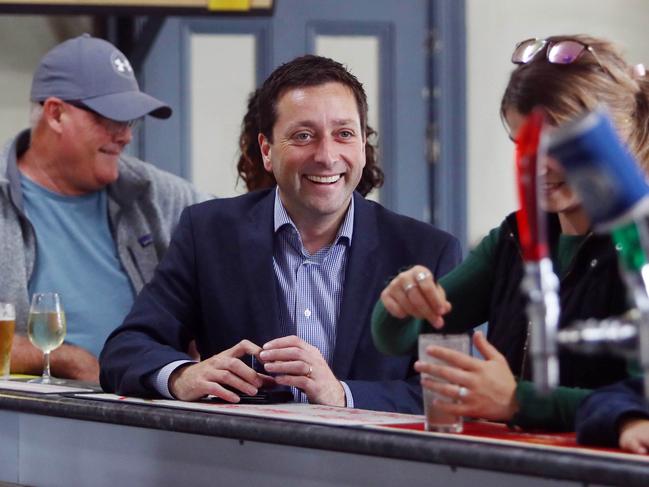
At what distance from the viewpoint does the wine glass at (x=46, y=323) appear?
89.7 inches

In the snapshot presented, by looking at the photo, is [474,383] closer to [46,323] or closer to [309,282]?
[309,282]

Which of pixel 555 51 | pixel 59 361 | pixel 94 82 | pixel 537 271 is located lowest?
pixel 59 361

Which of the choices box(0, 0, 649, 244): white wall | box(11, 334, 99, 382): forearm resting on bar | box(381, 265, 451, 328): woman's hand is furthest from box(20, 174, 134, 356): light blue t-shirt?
box(381, 265, 451, 328): woman's hand

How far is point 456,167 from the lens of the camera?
4.09 m

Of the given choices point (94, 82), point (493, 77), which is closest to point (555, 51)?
point (94, 82)

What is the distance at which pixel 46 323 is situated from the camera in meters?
2.28

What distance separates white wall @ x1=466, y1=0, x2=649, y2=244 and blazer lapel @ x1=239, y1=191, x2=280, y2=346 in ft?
6.65

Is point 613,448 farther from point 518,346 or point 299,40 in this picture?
point 299,40

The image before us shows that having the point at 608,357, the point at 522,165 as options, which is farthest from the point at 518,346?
the point at 522,165

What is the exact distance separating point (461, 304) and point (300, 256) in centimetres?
43

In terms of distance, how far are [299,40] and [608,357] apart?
8.48 feet

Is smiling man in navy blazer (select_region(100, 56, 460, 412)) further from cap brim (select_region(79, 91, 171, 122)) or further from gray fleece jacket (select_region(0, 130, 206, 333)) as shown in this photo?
cap brim (select_region(79, 91, 171, 122))

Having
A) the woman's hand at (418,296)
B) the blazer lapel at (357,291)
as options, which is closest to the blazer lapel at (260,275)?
the blazer lapel at (357,291)

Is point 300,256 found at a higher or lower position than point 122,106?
lower
